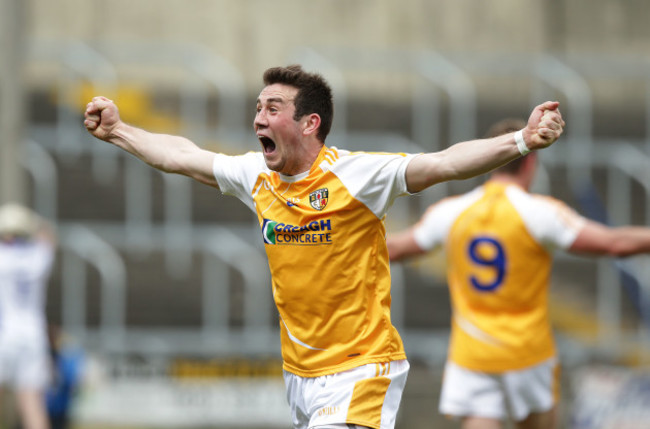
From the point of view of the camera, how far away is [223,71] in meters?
17.6

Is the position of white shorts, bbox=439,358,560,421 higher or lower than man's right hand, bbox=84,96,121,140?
lower

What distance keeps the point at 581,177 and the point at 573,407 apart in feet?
13.7

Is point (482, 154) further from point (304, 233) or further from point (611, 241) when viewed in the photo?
point (611, 241)

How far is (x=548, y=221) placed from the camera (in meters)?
6.48

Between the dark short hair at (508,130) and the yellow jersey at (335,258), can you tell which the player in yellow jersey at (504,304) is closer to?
the dark short hair at (508,130)

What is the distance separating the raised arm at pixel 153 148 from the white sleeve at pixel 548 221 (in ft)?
7.05

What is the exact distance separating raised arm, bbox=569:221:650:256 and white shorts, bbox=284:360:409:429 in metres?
1.85

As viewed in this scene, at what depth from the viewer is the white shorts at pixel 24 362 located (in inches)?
422

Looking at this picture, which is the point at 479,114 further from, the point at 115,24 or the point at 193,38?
the point at 115,24

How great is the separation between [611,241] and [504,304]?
0.78 meters


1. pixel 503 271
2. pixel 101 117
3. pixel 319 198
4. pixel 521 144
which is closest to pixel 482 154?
pixel 521 144

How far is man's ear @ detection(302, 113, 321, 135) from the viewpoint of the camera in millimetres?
4934

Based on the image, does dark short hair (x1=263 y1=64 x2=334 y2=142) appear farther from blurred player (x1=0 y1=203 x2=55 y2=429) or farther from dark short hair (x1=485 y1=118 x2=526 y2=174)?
blurred player (x1=0 y1=203 x2=55 y2=429)

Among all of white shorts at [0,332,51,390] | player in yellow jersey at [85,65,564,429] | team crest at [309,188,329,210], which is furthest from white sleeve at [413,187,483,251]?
white shorts at [0,332,51,390]
